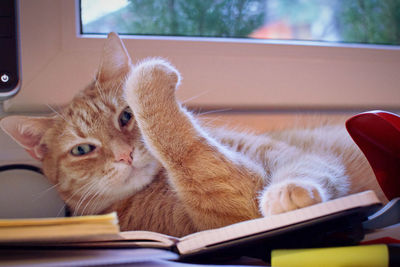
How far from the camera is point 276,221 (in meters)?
0.50

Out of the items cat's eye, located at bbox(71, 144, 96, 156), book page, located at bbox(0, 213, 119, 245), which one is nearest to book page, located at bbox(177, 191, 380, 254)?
book page, located at bbox(0, 213, 119, 245)

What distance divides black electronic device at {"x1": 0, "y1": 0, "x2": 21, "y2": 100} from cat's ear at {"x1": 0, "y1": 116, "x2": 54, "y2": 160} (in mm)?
123

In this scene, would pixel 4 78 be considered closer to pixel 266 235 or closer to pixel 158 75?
pixel 158 75

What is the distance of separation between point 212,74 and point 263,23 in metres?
0.28

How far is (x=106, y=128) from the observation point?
874 millimetres

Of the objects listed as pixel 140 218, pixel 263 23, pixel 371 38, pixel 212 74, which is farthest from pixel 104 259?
pixel 371 38

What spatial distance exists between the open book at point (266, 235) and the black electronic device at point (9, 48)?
57cm

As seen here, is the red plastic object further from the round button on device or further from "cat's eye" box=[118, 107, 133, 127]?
the round button on device

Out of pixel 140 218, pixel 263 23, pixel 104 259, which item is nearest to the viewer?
pixel 104 259

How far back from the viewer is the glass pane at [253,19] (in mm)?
1128

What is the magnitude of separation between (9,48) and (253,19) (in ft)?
2.43

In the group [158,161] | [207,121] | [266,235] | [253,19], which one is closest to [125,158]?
[158,161]

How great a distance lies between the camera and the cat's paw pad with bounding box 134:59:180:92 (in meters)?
0.75

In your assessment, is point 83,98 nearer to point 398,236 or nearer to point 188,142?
point 188,142
